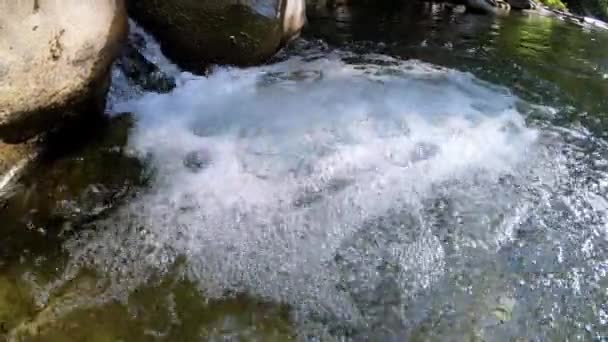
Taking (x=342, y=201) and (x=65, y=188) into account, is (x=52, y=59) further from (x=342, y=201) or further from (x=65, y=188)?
(x=342, y=201)

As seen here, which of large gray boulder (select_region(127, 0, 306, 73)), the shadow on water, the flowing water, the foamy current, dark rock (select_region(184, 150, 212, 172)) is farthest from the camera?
the shadow on water

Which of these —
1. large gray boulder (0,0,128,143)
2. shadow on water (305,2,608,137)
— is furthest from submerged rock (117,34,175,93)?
shadow on water (305,2,608,137)

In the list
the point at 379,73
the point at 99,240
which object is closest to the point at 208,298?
the point at 99,240

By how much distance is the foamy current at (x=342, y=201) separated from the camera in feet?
8.82

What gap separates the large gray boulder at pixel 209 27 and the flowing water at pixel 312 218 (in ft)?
0.49

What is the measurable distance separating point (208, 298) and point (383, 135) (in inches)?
76.5

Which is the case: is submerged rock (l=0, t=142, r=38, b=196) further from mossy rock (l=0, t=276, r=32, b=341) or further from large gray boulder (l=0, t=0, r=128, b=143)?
mossy rock (l=0, t=276, r=32, b=341)

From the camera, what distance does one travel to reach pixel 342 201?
128 inches

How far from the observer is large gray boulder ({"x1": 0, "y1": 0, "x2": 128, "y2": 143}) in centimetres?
276

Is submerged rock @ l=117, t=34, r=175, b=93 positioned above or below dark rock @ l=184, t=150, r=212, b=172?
above

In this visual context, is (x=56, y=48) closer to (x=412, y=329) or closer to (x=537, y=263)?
(x=412, y=329)

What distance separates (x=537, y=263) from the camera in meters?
2.93

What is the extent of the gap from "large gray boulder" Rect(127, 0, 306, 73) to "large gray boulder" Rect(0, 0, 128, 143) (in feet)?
2.82

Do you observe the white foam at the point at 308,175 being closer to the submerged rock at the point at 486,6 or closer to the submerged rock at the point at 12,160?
the submerged rock at the point at 12,160
